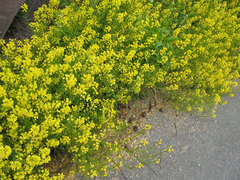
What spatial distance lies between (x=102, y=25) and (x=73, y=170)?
2421 mm

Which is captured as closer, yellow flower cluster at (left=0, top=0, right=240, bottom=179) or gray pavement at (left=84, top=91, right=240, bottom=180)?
yellow flower cluster at (left=0, top=0, right=240, bottom=179)

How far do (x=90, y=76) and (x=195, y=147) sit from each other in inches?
73.2

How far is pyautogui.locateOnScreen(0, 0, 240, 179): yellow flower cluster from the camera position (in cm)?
218

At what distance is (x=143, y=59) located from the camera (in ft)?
12.7

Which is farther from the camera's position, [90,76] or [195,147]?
[195,147]

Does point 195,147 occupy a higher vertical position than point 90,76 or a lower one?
lower

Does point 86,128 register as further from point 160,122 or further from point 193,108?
point 193,108

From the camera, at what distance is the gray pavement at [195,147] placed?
281cm

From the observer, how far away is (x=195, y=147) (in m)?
3.23

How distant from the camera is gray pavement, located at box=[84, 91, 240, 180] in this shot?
281 centimetres

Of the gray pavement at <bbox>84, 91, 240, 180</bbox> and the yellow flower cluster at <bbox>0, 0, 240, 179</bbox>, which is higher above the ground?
the yellow flower cluster at <bbox>0, 0, 240, 179</bbox>

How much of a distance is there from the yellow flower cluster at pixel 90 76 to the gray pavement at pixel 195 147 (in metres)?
0.37

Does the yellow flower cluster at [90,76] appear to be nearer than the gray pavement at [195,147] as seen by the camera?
Yes

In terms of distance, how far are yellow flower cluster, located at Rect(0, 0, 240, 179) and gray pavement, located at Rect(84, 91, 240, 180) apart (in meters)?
0.37
